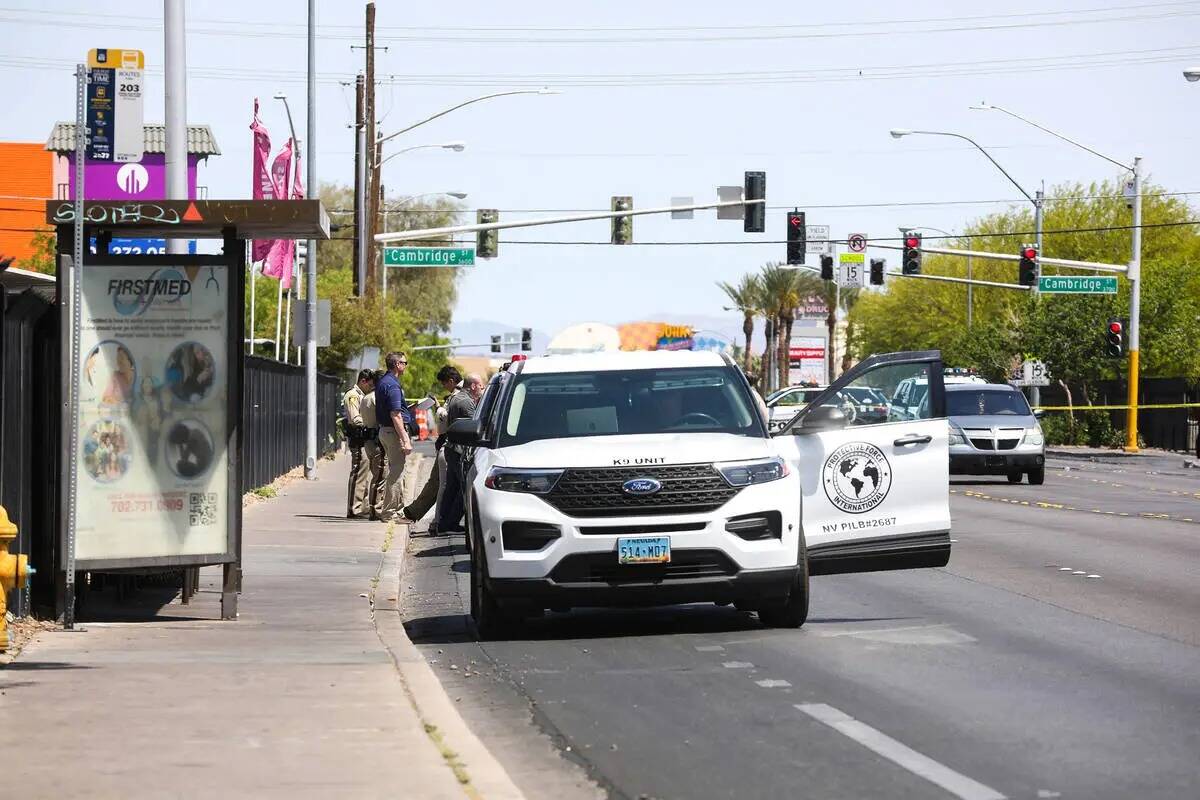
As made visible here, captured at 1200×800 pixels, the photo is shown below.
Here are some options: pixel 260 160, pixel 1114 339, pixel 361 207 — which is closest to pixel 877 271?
pixel 1114 339

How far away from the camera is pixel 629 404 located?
13281 mm

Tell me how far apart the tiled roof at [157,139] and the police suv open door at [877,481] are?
6054 cm

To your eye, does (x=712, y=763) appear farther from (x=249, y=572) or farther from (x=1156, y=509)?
(x=1156, y=509)

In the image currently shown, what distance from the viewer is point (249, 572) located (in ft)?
54.3

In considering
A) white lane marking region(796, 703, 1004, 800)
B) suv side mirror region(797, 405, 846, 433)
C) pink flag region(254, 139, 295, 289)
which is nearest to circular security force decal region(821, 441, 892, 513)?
suv side mirror region(797, 405, 846, 433)

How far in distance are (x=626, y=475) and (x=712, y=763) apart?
4179mm

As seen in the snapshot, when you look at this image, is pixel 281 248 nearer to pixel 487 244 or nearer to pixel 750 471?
pixel 487 244

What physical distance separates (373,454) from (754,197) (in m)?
20.2

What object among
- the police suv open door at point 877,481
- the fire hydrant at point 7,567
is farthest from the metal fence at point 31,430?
the police suv open door at point 877,481

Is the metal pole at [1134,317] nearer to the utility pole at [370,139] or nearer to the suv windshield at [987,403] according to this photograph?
the suv windshield at [987,403]

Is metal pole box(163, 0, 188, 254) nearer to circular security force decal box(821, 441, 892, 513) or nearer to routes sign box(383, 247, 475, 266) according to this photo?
circular security force decal box(821, 441, 892, 513)

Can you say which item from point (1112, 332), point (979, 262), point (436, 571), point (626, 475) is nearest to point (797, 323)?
point (979, 262)

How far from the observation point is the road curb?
739 cm

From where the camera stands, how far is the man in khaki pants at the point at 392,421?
22766 millimetres
